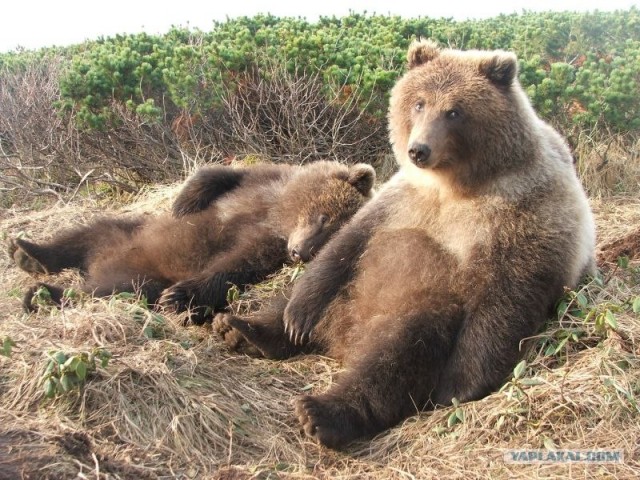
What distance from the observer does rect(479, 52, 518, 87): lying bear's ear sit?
4512 mm

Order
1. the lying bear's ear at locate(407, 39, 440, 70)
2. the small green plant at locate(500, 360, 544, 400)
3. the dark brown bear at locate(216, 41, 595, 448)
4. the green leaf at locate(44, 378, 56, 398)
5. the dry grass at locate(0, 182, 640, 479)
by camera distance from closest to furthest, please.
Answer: the dry grass at locate(0, 182, 640, 479)
the green leaf at locate(44, 378, 56, 398)
the small green plant at locate(500, 360, 544, 400)
the dark brown bear at locate(216, 41, 595, 448)
the lying bear's ear at locate(407, 39, 440, 70)

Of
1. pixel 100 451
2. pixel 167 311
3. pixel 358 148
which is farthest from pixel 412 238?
pixel 358 148

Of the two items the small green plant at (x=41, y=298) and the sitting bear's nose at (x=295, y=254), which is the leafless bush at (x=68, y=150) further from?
the sitting bear's nose at (x=295, y=254)

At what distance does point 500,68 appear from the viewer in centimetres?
451

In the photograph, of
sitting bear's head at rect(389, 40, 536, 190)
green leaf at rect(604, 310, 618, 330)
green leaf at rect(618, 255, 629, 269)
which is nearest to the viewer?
green leaf at rect(604, 310, 618, 330)

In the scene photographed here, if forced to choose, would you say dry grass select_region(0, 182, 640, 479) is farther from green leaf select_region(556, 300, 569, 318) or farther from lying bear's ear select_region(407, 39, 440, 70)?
lying bear's ear select_region(407, 39, 440, 70)

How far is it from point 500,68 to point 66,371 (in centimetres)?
305

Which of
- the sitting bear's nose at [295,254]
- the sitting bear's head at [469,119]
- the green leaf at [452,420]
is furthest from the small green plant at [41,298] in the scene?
the green leaf at [452,420]

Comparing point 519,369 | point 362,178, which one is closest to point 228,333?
point 362,178

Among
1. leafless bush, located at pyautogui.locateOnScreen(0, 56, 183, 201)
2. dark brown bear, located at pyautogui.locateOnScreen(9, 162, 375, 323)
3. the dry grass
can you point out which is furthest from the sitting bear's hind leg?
leafless bush, located at pyautogui.locateOnScreen(0, 56, 183, 201)

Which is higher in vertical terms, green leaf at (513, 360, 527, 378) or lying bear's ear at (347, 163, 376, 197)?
lying bear's ear at (347, 163, 376, 197)

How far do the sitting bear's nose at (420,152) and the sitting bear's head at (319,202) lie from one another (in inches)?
63.7

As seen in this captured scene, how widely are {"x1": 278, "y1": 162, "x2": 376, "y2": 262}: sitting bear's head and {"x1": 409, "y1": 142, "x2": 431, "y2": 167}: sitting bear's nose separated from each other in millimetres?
1619

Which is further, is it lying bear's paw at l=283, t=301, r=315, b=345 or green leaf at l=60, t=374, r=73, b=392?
lying bear's paw at l=283, t=301, r=315, b=345
